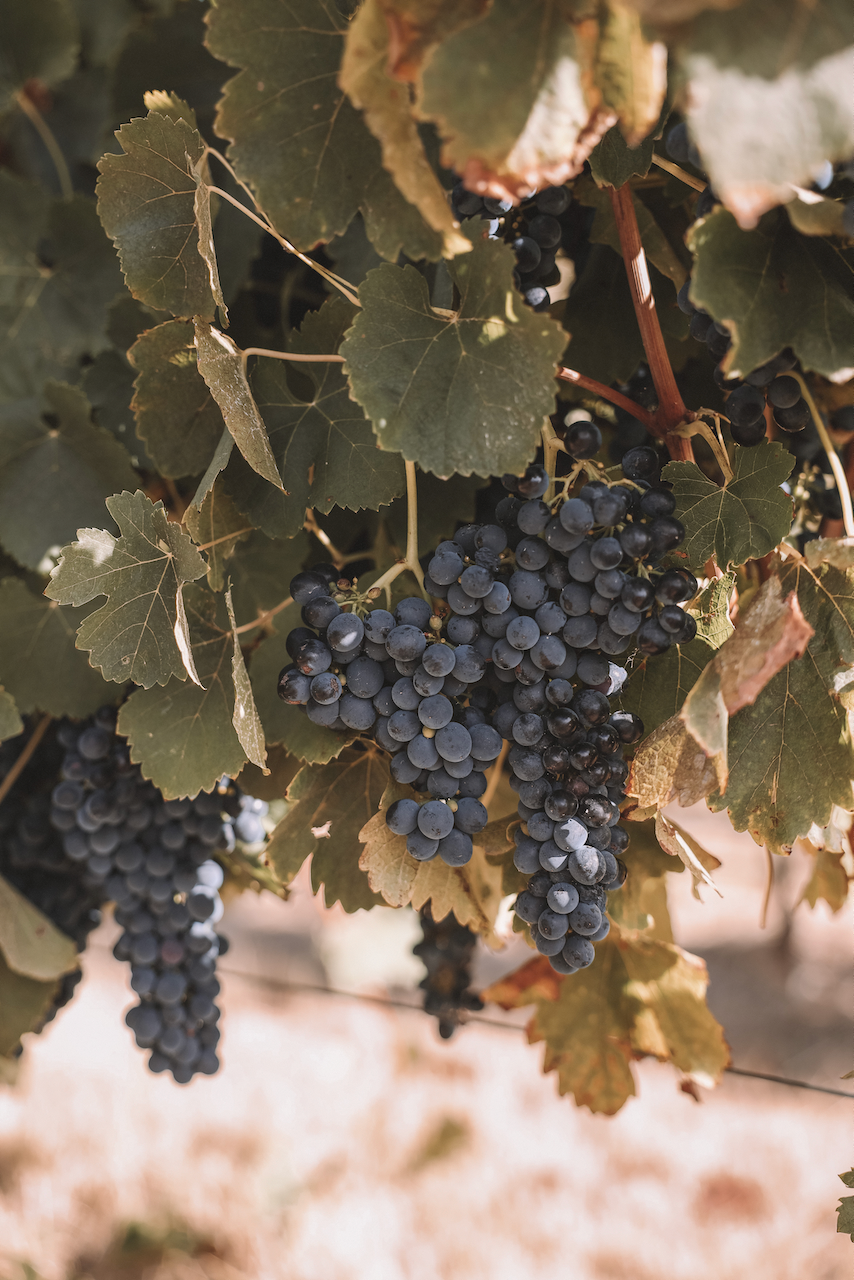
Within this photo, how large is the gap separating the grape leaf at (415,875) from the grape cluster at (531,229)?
33cm

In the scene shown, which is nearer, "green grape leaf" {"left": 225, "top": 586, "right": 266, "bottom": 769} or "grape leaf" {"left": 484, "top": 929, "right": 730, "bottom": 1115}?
"green grape leaf" {"left": 225, "top": 586, "right": 266, "bottom": 769}

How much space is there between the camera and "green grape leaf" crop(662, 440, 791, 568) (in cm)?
51

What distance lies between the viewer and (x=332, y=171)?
483 mm

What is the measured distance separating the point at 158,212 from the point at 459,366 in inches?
8.8

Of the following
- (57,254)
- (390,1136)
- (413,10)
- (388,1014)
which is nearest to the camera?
(413,10)

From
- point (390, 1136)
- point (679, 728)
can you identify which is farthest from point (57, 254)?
point (390, 1136)

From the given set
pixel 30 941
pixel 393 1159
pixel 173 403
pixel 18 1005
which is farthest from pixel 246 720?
pixel 393 1159

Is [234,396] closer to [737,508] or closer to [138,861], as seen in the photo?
[737,508]

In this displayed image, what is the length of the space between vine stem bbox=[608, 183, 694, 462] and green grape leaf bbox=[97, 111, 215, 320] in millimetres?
255

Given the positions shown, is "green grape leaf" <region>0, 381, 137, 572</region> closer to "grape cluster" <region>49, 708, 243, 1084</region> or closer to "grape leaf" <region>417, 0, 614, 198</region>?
"grape cluster" <region>49, 708, 243, 1084</region>

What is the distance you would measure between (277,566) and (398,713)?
239 millimetres

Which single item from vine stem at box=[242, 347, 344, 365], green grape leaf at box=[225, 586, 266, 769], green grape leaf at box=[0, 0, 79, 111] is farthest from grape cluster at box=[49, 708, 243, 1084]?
green grape leaf at box=[0, 0, 79, 111]

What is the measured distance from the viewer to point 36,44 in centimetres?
91

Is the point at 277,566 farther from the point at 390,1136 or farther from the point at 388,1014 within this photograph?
the point at 388,1014
